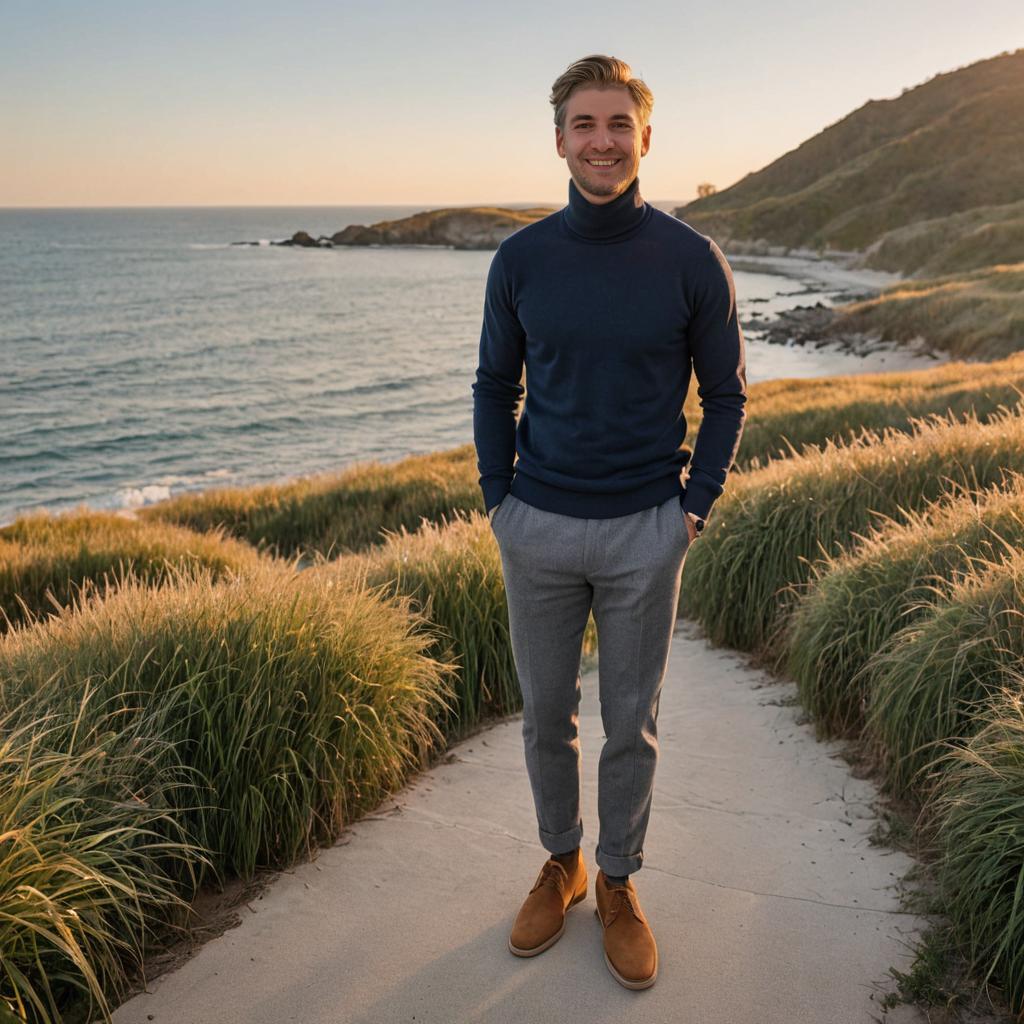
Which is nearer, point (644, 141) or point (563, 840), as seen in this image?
point (644, 141)

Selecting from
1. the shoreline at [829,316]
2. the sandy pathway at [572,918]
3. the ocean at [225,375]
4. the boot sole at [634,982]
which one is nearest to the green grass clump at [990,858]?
the sandy pathway at [572,918]

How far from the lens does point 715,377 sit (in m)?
2.77

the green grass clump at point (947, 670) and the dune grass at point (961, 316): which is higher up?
the dune grass at point (961, 316)

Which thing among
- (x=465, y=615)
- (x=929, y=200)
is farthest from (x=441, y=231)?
(x=465, y=615)

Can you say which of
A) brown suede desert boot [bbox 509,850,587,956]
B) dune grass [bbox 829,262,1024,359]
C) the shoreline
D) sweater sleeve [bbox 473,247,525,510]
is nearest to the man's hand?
sweater sleeve [bbox 473,247,525,510]

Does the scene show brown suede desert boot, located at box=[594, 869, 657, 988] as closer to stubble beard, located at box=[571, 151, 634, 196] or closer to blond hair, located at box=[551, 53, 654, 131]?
stubble beard, located at box=[571, 151, 634, 196]

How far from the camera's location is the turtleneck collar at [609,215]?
262 centimetres

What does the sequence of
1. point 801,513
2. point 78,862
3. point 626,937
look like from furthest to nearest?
point 801,513, point 626,937, point 78,862

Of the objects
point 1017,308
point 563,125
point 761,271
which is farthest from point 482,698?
point 761,271

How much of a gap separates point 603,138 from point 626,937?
2.51 m

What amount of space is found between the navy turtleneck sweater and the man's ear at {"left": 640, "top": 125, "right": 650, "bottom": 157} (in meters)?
0.10

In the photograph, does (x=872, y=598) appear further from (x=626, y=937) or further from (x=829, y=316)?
(x=829, y=316)

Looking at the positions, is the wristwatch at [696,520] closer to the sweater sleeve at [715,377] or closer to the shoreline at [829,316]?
the sweater sleeve at [715,377]

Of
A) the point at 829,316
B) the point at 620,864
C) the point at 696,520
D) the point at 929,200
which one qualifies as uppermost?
the point at 929,200
